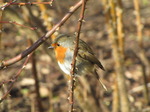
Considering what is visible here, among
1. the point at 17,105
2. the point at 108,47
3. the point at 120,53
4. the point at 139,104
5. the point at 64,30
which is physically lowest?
the point at 139,104

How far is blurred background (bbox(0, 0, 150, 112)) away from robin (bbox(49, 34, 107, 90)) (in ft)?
1.29

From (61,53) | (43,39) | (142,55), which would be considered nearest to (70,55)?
(61,53)

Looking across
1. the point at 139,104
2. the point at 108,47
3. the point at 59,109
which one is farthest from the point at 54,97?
the point at 108,47

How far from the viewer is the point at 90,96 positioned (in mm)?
3617

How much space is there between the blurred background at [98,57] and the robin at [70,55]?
1.29ft

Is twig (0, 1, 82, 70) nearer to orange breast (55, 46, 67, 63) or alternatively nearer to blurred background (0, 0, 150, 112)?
blurred background (0, 0, 150, 112)

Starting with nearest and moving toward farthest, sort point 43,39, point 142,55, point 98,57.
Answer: point 43,39 → point 142,55 → point 98,57

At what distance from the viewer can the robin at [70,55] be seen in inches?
95.7

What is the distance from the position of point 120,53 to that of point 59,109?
76.4 inches

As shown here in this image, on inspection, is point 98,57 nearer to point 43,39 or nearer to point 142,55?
point 142,55

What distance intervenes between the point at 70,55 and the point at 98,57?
2774 mm

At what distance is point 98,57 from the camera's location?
17.0ft

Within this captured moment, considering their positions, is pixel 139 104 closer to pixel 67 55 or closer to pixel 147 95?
pixel 147 95

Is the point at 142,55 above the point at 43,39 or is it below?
above
